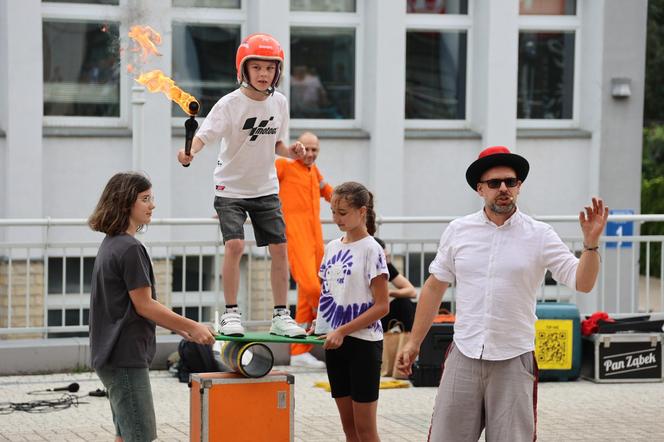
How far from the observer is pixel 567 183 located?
17078 millimetres

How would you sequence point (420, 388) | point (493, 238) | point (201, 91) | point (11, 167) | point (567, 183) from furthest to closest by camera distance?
point (567, 183) → point (201, 91) → point (11, 167) → point (420, 388) → point (493, 238)

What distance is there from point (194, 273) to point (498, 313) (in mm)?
7062

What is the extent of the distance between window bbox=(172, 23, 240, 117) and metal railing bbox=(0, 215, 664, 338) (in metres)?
2.96

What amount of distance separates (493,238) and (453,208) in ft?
34.4

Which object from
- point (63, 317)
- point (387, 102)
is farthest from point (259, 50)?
point (387, 102)

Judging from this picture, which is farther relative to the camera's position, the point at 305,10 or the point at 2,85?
the point at 305,10

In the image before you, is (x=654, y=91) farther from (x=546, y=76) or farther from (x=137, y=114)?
(x=137, y=114)

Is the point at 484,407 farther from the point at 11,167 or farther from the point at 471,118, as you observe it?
the point at 471,118

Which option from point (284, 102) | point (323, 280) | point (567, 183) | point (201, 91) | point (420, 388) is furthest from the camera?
point (567, 183)

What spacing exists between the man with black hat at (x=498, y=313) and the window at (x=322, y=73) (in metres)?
10.3

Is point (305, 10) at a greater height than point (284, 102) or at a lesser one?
greater

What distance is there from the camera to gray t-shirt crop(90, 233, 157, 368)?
252 inches

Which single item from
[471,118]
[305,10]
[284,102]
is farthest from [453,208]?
[284,102]

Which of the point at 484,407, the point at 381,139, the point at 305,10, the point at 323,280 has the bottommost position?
the point at 484,407
